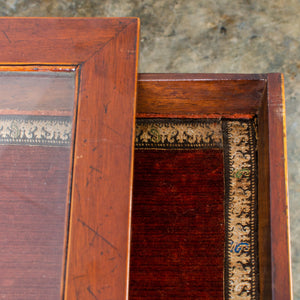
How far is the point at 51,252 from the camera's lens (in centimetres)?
80

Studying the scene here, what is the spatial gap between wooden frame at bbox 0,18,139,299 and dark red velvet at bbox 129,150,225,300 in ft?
1.15

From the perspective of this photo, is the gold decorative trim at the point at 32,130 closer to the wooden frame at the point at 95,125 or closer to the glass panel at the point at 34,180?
the glass panel at the point at 34,180

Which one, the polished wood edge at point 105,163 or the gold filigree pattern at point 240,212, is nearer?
the polished wood edge at point 105,163

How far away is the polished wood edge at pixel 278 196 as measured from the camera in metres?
0.76

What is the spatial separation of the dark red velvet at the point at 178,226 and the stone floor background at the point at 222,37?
1.69 ft

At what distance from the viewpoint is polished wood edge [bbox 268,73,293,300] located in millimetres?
763

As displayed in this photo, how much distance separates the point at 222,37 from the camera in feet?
4.63

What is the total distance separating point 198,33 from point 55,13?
657 mm

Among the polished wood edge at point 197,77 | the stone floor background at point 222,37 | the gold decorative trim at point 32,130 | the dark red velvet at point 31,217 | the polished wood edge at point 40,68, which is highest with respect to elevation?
the stone floor background at point 222,37

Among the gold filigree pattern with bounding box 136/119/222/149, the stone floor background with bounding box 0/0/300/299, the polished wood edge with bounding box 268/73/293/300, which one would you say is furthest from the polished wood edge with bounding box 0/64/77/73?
the stone floor background with bounding box 0/0/300/299

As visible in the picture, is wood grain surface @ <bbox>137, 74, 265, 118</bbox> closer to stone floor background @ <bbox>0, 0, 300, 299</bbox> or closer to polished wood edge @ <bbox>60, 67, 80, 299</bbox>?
polished wood edge @ <bbox>60, 67, 80, 299</bbox>

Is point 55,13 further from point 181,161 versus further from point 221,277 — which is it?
point 221,277

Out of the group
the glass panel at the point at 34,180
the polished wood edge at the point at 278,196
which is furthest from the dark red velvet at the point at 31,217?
the polished wood edge at the point at 278,196

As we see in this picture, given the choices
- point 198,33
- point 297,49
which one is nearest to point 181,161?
point 198,33
